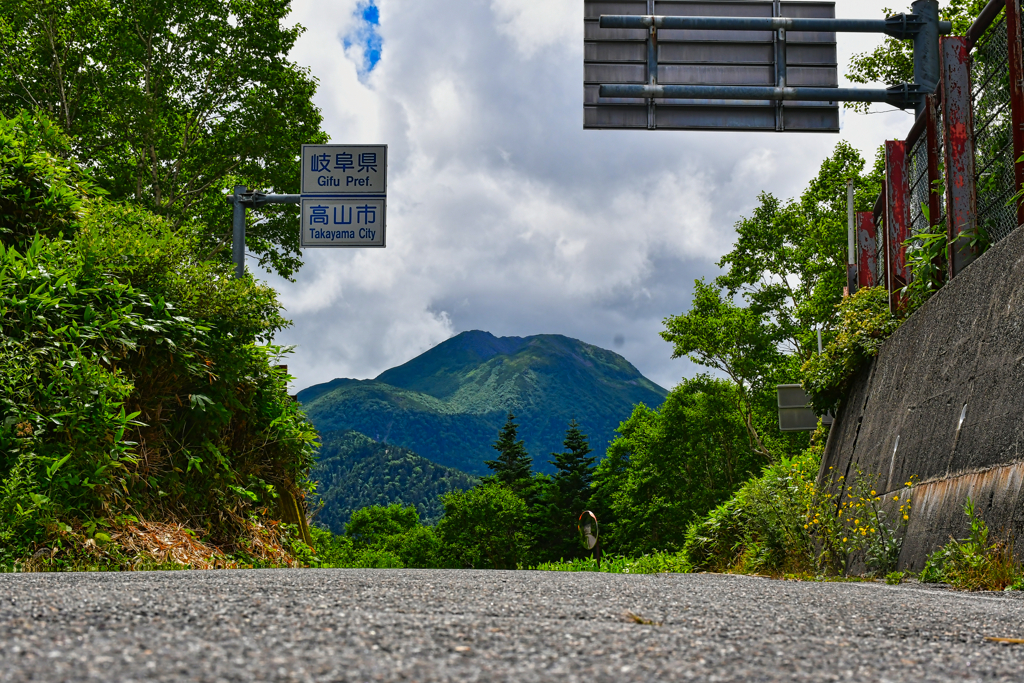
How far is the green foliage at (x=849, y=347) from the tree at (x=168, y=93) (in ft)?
43.1

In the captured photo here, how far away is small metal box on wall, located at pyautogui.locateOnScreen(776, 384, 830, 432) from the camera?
56.7 feet

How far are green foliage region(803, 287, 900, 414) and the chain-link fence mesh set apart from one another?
113 inches

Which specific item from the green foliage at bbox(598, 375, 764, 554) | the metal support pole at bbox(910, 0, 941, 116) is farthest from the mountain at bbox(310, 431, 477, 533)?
the metal support pole at bbox(910, 0, 941, 116)

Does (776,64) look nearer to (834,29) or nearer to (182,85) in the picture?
(834,29)

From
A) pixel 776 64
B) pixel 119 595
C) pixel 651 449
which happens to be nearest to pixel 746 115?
pixel 776 64

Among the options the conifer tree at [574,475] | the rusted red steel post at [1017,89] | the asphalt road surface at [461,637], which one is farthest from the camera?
the conifer tree at [574,475]

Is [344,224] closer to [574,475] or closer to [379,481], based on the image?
[574,475]

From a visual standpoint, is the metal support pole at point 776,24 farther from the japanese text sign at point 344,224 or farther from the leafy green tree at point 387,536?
the leafy green tree at point 387,536

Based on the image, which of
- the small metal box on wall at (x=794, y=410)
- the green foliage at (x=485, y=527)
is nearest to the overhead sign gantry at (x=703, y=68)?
the small metal box on wall at (x=794, y=410)

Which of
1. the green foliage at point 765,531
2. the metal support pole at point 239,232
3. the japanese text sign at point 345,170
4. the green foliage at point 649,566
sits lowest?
the green foliage at point 649,566

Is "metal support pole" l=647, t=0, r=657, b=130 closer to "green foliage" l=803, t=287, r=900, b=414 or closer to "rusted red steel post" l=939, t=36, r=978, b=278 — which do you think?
"green foliage" l=803, t=287, r=900, b=414

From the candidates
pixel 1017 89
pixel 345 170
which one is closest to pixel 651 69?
pixel 345 170

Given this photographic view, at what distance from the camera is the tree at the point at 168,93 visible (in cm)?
1909

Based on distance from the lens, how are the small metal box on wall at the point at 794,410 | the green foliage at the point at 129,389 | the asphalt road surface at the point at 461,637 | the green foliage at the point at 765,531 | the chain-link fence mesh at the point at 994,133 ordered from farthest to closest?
the small metal box on wall at the point at 794,410 → the green foliage at the point at 765,531 → the chain-link fence mesh at the point at 994,133 → the green foliage at the point at 129,389 → the asphalt road surface at the point at 461,637
